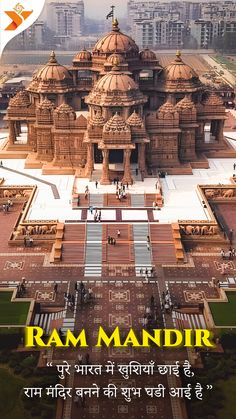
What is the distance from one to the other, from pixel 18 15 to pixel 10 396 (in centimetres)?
2344

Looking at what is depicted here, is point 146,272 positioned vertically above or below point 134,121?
below

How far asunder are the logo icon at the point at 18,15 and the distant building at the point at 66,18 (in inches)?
3502

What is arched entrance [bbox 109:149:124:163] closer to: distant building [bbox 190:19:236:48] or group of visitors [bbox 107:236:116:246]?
group of visitors [bbox 107:236:116:246]

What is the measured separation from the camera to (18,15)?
105 feet

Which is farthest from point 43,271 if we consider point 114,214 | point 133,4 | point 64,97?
point 133,4

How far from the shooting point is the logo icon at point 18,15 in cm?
3127

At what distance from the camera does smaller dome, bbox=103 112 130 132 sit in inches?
1503

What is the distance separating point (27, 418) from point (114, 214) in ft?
59.3

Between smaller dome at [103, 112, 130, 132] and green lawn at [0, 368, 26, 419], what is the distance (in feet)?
71.4

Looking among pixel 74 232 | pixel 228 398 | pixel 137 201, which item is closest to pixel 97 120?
pixel 137 201

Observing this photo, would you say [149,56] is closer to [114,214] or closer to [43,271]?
[114,214]

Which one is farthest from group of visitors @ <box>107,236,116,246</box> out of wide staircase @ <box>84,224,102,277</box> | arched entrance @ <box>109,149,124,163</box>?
arched entrance @ <box>109,149,124,163</box>

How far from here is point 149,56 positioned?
161ft

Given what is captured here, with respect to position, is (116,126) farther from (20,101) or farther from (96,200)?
(20,101)
